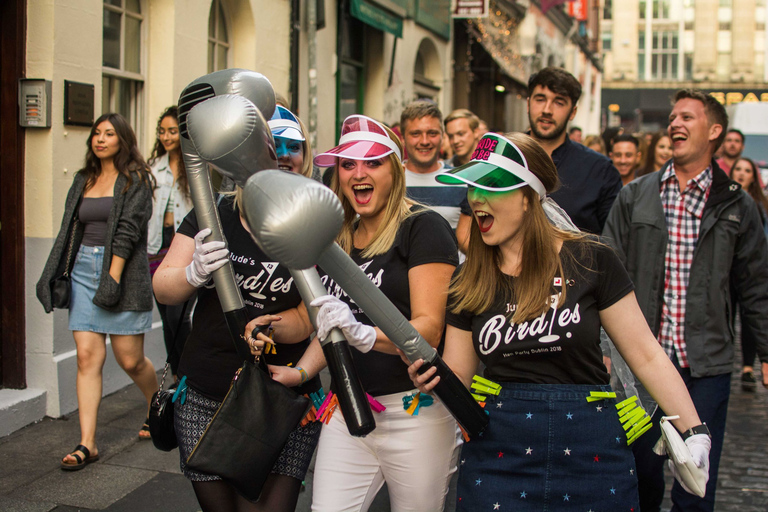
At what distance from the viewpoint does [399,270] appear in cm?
282

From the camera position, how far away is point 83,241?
199 inches

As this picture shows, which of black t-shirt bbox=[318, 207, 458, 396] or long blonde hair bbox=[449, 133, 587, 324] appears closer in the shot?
long blonde hair bbox=[449, 133, 587, 324]

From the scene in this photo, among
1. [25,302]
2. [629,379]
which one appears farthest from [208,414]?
[25,302]

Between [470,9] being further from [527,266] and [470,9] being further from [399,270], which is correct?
[527,266]

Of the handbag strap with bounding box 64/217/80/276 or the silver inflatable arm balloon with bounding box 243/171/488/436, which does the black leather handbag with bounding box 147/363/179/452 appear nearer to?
the silver inflatable arm balloon with bounding box 243/171/488/436

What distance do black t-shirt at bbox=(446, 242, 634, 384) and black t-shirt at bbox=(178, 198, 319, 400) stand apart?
2.29 feet

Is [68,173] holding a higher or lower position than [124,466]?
higher

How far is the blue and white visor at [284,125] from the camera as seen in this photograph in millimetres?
2846

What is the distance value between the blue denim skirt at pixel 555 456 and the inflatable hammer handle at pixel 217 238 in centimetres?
83

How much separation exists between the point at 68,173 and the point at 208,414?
341 cm

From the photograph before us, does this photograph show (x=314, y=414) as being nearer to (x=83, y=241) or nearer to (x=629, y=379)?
(x=629, y=379)

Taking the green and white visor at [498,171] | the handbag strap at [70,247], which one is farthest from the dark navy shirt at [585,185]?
the handbag strap at [70,247]

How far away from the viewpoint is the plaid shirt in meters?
3.87

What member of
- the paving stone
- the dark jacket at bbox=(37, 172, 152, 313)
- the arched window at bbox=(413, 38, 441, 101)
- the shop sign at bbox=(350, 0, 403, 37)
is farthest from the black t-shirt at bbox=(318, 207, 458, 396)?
the arched window at bbox=(413, 38, 441, 101)
